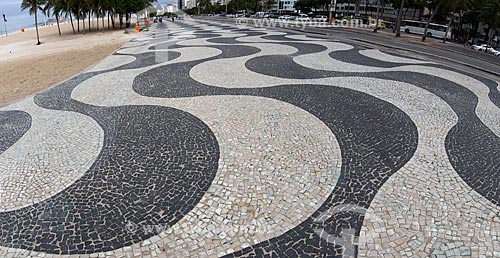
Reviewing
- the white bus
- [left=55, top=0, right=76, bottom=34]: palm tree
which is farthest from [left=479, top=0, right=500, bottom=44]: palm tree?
[left=55, top=0, right=76, bottom=34]: palm tree

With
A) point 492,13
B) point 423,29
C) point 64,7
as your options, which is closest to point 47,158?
point 64,7

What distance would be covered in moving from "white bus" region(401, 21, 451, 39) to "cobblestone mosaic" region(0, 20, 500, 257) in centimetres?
3126

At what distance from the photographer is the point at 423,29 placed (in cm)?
3797

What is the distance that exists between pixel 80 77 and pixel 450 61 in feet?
65.3

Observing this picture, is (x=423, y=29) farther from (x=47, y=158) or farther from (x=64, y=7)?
(x=64, y=7)

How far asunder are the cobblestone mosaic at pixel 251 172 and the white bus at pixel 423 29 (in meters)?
31.3

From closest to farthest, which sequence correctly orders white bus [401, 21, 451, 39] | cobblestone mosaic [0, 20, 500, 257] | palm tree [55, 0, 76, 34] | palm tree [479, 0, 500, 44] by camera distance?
1. cobblestone mosaic [0, 20, 500, 257]
2. palm tree [479, 0, 500, 44]
3. white bus [401, 21, 451, 39]
4. palm tree [55, 0, 76, 34]

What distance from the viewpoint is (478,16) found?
35.4 m

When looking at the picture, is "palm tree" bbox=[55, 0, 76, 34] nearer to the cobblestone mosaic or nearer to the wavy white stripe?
the cobblestone mosaic

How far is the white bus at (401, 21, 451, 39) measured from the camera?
36219 millimetres

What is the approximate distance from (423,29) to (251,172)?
41520mm

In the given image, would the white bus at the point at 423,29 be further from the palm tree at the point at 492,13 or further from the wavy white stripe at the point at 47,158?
the wavy white stripe at the point at 47,158

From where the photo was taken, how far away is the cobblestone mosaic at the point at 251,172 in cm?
408

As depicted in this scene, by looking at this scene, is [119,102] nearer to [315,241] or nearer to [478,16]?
[315,241]
